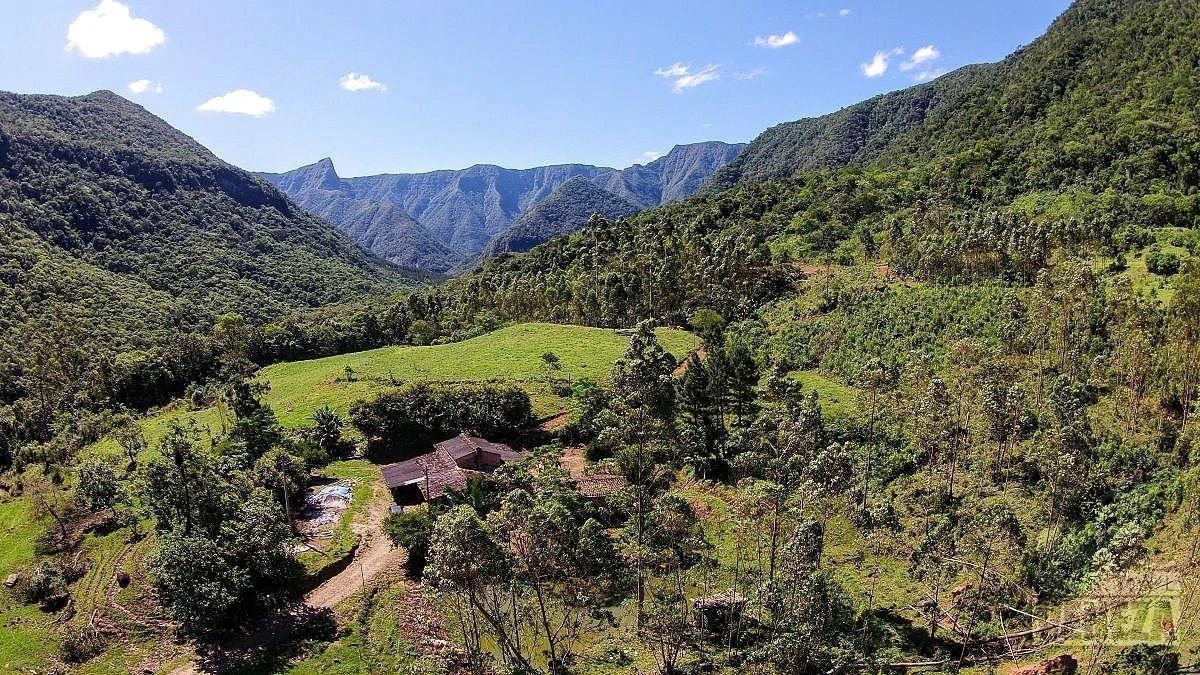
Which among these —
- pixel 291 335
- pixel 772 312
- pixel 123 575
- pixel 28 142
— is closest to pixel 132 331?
pixel 291 335

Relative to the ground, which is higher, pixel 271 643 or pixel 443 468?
pixel 443 468

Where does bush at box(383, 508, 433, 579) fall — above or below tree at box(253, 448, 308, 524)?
below

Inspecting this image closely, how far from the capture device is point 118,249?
152 m

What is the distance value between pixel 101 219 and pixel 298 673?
172253mm

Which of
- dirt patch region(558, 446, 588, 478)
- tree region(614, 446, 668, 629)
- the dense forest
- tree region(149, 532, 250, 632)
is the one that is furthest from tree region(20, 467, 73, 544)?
tree region(614, 446, 668, 629)

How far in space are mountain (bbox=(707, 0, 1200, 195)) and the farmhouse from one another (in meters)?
77.9

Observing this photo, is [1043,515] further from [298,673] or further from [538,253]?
[538,253]

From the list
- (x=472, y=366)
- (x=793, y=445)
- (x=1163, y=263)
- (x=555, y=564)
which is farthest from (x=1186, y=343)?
(x=472, y=366)

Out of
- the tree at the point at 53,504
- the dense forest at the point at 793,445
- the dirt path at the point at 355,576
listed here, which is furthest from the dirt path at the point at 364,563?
the tree at the point at 53,504

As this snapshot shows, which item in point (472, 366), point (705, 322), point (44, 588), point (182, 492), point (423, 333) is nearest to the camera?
point (182, 492)

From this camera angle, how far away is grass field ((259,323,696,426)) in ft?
193

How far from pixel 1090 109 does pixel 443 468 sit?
113031mm

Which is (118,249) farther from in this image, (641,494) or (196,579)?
(641,494)

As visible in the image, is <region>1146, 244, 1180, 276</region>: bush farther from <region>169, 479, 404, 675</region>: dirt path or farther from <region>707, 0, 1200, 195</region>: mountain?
<region>169, 479, 404, 675</region>: dirt path
